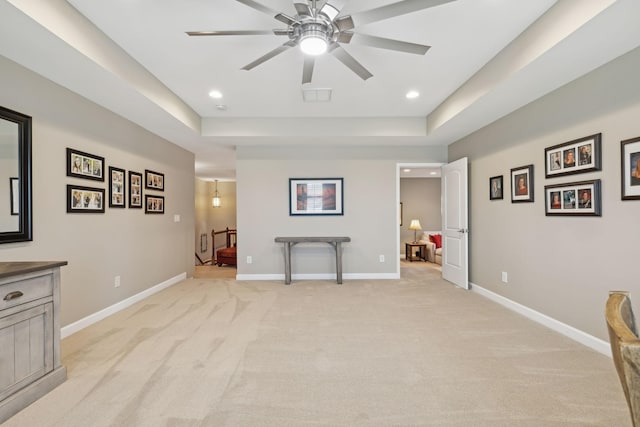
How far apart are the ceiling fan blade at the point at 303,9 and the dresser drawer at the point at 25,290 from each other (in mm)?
2378

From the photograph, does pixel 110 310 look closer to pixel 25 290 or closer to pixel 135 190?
pixel 135 190

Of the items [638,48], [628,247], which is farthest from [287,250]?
[638,48]

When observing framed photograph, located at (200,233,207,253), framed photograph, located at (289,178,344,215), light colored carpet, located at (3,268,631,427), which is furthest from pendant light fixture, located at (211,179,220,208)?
light colored carpet, located at (3,268,631,427)

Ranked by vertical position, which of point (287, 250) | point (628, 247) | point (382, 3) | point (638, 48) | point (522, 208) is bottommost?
point (287, 250)

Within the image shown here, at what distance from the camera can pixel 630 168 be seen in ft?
7.53

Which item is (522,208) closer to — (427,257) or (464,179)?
(464,179)

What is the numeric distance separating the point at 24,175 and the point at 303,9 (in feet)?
8.46

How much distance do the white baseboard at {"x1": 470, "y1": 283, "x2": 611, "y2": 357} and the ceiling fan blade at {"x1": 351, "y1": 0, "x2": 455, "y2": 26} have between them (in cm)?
292

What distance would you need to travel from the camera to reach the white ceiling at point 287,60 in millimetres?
2139

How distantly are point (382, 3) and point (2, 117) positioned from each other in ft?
9.81

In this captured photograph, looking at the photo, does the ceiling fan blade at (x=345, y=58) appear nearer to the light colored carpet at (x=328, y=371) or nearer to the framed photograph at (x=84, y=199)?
the light colored carpet at (x=328, y=371)

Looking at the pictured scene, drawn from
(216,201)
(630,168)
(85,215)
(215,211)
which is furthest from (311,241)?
(215,211)

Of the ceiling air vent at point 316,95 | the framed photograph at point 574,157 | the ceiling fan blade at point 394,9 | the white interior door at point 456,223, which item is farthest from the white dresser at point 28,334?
the white interior door at point 456,223

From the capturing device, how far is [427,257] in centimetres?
775
